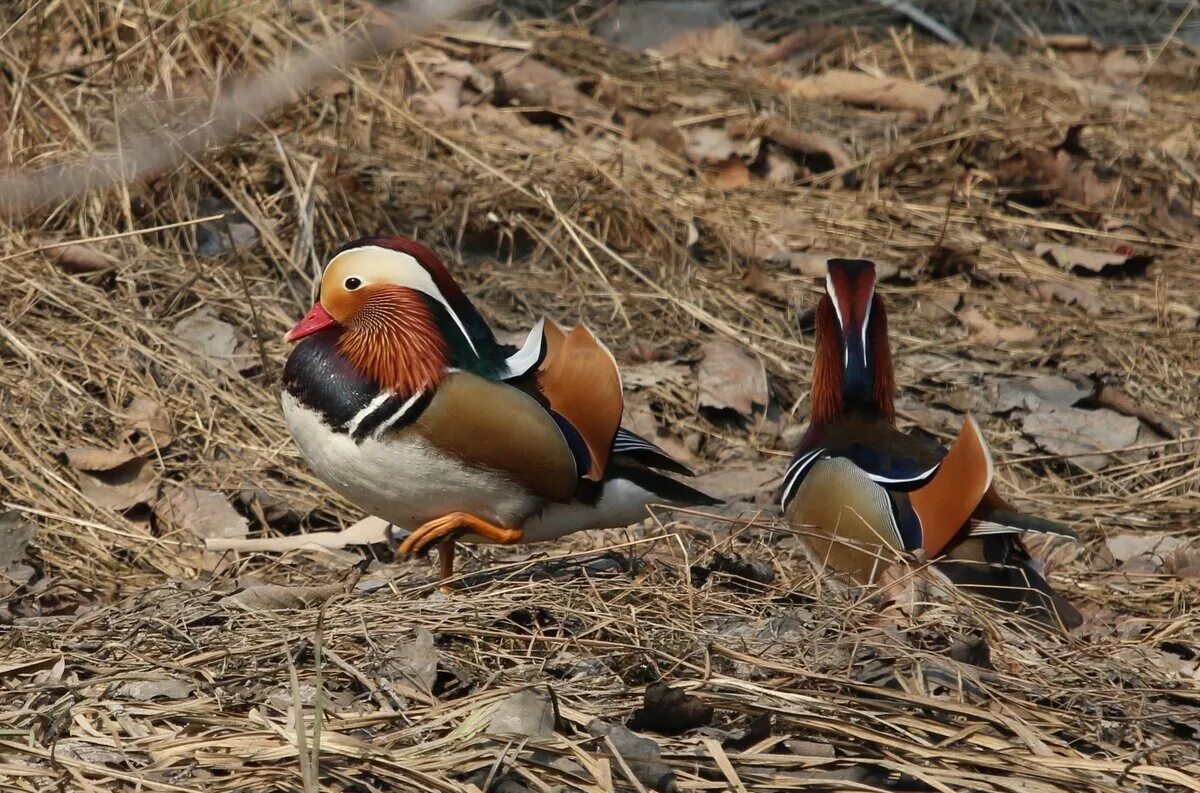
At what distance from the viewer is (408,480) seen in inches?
125

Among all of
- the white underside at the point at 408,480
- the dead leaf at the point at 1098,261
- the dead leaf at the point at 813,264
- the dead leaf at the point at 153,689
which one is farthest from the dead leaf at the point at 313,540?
the dead leaf at the point at 1098,261

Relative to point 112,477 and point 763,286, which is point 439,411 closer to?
point 112,477

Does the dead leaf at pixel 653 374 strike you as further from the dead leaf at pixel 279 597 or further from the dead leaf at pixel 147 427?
the dead leaf at pixel 279 597

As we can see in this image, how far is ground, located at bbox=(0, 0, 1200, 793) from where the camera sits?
2.45 m

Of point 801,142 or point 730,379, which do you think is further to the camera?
point 801,142

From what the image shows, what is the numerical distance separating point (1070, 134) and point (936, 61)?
1378 millimetres

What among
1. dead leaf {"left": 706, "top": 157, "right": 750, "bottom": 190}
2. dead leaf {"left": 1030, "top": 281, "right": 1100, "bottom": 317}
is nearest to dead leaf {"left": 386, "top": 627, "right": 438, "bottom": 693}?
dead leaf {"left": 1030, "top": 281, "right": 1100, "bottom": 317}

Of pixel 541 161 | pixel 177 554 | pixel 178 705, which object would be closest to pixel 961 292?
pixel 541 161

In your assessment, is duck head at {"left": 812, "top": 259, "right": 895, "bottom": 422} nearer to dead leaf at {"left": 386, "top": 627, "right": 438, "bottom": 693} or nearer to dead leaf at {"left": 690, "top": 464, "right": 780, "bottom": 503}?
dead leaf at {"left": 690, "top": 464, "right": 780, "bottom": 503}

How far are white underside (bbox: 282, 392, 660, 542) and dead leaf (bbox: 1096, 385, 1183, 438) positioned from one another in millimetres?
2121

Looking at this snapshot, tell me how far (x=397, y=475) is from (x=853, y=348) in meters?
1.29

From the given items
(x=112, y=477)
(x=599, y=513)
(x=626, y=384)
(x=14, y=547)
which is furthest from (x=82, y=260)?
(x=599, y=513)

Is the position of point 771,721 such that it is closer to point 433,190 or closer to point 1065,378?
point 1065,378

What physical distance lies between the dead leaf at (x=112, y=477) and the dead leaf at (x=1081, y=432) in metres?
2.60
